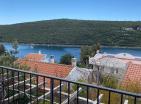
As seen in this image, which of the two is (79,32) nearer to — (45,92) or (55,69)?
(55,69)

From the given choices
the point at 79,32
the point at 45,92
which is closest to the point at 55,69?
the point at 45,92

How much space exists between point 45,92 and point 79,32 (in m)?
71.1

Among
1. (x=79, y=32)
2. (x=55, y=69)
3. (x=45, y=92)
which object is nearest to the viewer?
(x=45, y=92)

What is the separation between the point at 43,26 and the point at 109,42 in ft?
62.4

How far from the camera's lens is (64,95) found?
22.7 feet

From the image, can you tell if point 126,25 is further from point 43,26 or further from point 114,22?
point 43,26

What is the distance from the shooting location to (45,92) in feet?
20.7

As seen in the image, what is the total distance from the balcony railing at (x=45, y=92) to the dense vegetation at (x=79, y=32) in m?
66.0

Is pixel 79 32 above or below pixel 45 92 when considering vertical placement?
above

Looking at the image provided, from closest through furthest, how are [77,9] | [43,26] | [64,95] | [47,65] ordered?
[64,95]
[47,65]
[77,9]
[43,26]

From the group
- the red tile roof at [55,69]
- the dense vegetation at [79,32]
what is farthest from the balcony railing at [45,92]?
the dense vegetation at [79,32]

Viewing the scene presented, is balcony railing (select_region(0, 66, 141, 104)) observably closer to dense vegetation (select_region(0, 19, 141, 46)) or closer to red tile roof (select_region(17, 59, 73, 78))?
red tile roof (select_region(17, 59, 73, 78))

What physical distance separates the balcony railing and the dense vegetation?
66033mm

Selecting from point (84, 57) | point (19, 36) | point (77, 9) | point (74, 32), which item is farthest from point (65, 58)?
point (74, 32)
